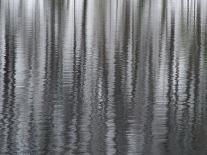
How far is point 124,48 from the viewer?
61.5m

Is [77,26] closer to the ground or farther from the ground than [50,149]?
farther from the ground

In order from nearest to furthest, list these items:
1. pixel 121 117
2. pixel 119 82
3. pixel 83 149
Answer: pixel 83 149, pixel 121 117, pixel 119 82

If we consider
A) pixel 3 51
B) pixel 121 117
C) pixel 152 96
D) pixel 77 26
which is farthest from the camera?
pixel 77 26

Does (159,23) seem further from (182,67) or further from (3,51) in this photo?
(182,67)

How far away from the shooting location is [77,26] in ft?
292

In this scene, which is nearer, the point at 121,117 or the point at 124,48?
the point at 121,117

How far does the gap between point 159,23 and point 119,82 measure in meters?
51.2

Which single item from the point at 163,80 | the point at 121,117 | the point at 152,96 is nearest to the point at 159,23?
the point at 163,80

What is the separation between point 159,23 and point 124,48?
104 ft

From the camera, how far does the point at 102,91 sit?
39188mm

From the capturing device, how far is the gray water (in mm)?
27875

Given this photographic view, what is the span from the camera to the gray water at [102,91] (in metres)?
27.9

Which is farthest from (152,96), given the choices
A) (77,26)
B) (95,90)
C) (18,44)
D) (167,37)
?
(77,26)

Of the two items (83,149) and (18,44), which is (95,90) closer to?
(83,149)
